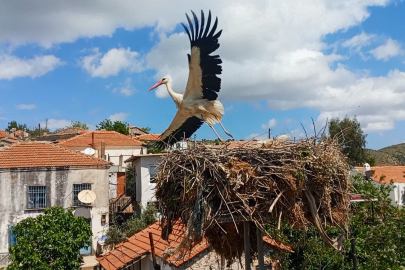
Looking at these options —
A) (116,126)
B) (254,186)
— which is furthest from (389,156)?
(254,186)

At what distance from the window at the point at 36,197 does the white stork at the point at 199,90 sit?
1745cm

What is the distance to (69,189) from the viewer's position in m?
24.9

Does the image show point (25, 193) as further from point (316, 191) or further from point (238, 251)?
point (316, 191)

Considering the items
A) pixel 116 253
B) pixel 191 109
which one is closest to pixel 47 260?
pixel 116 253

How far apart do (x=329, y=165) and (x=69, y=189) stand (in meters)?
21.1

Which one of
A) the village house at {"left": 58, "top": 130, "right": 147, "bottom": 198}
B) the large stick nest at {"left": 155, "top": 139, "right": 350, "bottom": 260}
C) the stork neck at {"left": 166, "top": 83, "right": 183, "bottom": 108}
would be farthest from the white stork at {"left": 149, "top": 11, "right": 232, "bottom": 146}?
the village house at {"left": 58, "top": 130, "right": 147, "bottom": 198}

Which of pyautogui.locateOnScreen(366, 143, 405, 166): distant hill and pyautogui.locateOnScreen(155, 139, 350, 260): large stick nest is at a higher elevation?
pyautogui.locateOnScreen(366, 143, 405, 166): distant hill

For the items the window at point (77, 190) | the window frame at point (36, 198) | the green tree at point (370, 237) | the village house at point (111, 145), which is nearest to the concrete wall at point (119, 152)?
the village house at point (111, 145)

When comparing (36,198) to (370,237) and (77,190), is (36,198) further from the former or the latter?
(370,237)

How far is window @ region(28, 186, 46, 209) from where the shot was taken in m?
24.0

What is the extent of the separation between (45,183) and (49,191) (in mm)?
463

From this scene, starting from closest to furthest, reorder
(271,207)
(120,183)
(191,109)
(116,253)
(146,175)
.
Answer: (271,207) < (191,109) < (116,253) < (146,175) < (120,183)

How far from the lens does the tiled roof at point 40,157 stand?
24344mm

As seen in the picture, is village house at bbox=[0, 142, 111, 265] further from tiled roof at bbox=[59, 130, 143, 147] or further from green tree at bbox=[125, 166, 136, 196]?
tiled roof at bbox=[59, 130, 143, 147]
